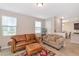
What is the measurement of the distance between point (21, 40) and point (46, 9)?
1.42m

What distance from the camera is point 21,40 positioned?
294cm

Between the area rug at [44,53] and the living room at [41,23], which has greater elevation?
the living room at [41,23]

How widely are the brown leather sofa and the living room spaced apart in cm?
11

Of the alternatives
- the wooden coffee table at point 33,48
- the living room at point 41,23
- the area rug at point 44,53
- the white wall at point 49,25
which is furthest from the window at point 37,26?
the area rug at point 44,53

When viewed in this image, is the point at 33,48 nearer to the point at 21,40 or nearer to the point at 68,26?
the point at 21,40

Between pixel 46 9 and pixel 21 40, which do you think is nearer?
pixel 46 9

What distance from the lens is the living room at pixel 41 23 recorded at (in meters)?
2.38

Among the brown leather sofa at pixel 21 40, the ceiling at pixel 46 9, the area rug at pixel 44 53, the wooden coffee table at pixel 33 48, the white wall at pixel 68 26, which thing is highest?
the ceiling at pixel 46 9

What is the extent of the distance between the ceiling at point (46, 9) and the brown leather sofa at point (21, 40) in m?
0.78

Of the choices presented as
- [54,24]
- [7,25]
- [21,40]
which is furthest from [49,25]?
[7,25]

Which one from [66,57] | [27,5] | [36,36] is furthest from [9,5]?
[66,57]

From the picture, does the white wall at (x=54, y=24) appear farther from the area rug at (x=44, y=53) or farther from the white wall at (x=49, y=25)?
the area rug at (x=44, y=53)

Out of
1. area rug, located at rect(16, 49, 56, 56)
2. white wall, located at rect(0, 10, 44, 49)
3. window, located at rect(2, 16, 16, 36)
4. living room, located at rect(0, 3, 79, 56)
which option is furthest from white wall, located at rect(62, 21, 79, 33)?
window, located at rect(2, 16, 16, 36)

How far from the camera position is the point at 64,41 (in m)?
2.59
